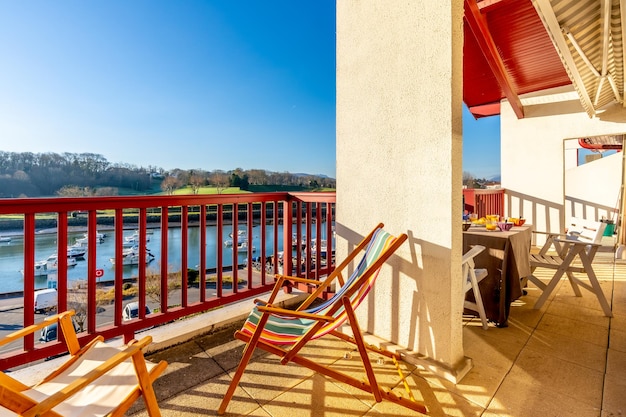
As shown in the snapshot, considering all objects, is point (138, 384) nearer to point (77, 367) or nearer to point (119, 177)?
point (77, 367)

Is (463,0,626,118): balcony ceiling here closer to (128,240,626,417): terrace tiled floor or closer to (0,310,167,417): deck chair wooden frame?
(128,240,626,417): terrace tiled floor

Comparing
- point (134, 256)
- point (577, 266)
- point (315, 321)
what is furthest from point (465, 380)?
point (134, 256)

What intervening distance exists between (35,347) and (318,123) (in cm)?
3605

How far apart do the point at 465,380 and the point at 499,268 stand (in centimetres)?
124

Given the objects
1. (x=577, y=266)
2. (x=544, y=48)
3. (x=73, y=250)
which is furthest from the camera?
(x=73, y=250)

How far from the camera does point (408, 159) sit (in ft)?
6.87

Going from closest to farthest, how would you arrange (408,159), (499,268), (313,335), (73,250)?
1. (313,335)
2. (408,159)
3. (499,268)
4. (73,250)

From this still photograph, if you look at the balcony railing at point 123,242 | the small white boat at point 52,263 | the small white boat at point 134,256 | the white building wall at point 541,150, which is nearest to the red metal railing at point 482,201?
the white building wall at point 541,150

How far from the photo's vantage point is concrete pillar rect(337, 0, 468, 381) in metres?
1.89

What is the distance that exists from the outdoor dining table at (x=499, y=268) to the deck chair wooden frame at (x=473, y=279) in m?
0.08

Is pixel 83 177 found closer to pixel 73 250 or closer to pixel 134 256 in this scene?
pixel 134 256

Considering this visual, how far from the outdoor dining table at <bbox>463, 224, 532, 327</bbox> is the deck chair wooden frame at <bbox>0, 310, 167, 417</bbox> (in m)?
2.71

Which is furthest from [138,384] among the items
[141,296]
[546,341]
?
[546,341]

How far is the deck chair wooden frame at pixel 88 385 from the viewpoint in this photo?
91 cm
